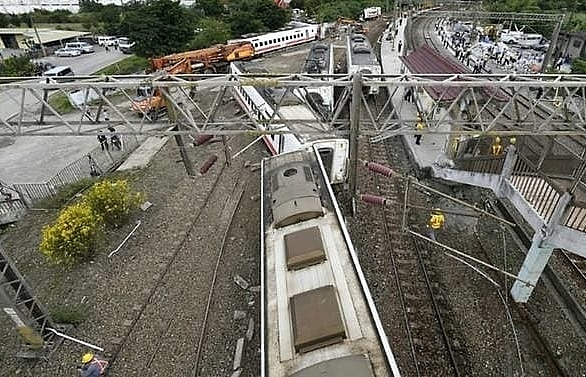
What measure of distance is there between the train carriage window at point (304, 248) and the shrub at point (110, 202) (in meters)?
9.08

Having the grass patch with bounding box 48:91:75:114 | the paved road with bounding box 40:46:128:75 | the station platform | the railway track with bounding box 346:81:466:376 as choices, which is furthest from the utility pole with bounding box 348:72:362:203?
the paved road with bounding box 40:46:128:75

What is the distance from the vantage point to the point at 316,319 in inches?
320

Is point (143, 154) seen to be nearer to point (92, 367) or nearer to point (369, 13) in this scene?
point (92, 367)

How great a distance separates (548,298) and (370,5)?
76.4 m

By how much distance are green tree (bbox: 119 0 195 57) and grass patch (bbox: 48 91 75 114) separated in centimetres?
959

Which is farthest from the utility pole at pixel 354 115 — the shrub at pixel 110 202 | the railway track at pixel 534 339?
the shrub at pixel 110 202

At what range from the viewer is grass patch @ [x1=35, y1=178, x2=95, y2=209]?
17.8 meters

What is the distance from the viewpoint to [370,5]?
7519 cm

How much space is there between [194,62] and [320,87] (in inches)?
745

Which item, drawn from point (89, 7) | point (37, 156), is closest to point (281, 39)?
point (37, 156)

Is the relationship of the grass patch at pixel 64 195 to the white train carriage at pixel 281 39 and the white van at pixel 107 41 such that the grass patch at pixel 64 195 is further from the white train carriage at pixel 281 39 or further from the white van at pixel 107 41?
the white van at pixel 107 41

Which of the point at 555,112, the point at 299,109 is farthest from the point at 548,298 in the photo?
the point at 299,109

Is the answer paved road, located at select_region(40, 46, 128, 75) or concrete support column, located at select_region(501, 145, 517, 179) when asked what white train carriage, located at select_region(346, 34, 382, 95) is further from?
paved road, located at select_region(40, 46, 128, 75)

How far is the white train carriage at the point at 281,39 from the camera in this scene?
41.9m
